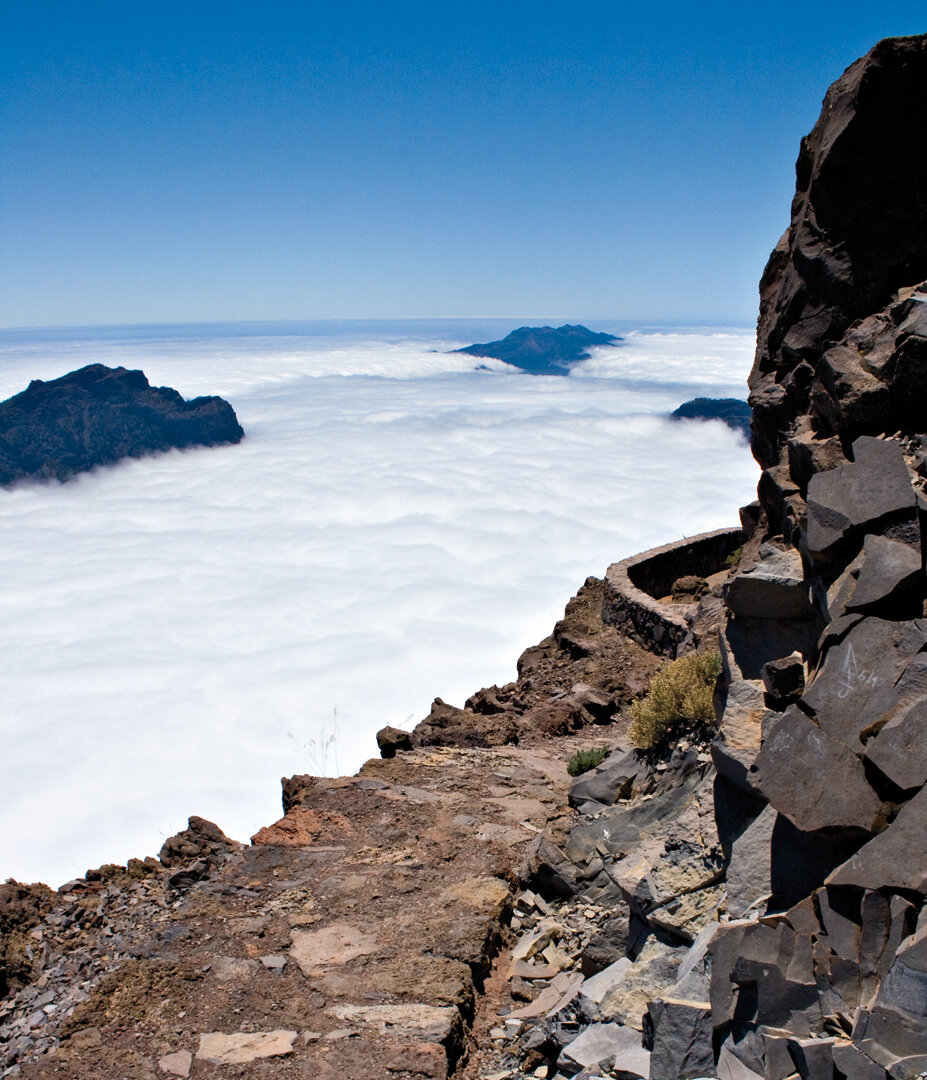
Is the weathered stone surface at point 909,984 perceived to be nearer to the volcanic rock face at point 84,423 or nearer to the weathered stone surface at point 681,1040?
the weathered stone surface at point 681,1040

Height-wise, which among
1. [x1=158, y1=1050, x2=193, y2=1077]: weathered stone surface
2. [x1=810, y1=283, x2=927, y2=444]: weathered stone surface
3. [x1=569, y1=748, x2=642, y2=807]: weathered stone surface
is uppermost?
[x1=810, y1=283, x2=927, y2=444]: weathered stone surface

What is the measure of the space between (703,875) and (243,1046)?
248 centimetres

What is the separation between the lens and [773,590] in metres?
4.43

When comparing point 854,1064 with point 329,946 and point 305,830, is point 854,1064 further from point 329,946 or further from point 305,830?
point 305,830

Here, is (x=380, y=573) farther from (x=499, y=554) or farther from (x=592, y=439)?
(x=592, y=439)

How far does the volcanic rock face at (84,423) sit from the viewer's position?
140 meters

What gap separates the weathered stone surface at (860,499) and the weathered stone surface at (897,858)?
143 centimetres

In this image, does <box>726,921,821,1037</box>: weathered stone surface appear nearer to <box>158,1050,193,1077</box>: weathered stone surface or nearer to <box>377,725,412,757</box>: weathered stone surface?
<box>158,1050,193,1077</box>: weathered stone surface

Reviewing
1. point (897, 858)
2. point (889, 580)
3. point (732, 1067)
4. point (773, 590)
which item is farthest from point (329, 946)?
point (889, 580)

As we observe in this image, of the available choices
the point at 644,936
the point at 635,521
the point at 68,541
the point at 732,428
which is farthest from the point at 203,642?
the point at 732,428

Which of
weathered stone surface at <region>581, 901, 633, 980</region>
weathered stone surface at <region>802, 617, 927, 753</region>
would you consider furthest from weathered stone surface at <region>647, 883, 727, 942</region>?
weathered stone surface at <region>802, 617, 927, 753</region>

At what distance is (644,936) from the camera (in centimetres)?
396

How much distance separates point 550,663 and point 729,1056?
1064 cm

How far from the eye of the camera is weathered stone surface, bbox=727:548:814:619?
432cm
